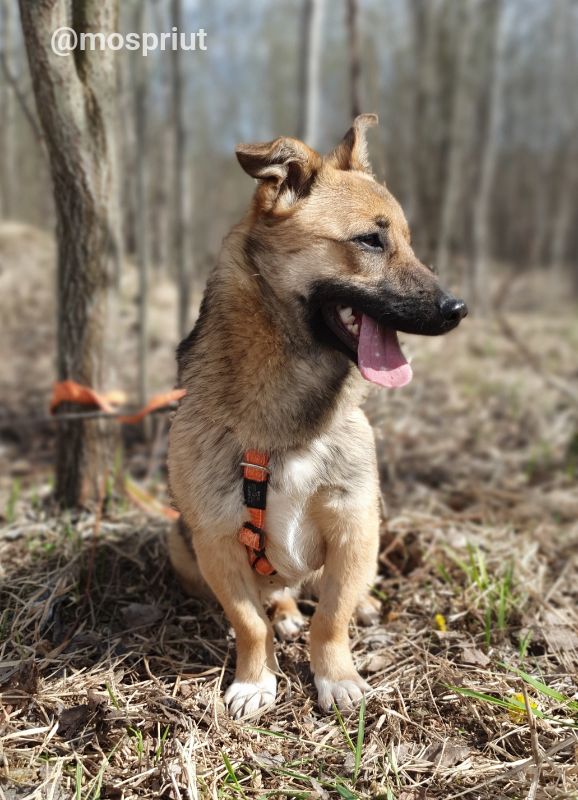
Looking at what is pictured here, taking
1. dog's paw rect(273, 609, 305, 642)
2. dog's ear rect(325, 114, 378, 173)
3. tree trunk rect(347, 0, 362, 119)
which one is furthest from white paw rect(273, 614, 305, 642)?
tree trunk rect(347, 0, 362, 119)

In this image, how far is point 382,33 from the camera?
2353 cm

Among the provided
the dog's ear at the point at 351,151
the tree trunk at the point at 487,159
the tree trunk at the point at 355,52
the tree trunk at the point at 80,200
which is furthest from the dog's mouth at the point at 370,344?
the tree trunk at the point at 487,159

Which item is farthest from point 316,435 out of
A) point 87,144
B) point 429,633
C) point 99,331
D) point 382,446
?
point 382,446

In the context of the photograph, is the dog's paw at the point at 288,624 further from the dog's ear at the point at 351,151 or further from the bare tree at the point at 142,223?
the bare tree at the point at 142,223

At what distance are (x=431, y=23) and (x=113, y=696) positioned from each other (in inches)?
600

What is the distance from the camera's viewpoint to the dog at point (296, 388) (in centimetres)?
249

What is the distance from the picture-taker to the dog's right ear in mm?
2420

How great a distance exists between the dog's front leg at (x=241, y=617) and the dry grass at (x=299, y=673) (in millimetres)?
82

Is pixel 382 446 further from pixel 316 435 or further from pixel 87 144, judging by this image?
pixel 87 144

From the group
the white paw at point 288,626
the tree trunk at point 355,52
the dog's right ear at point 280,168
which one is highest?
the tree trunk at point 355,52

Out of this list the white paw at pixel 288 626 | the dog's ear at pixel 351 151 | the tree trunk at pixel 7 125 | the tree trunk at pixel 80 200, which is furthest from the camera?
the tree trunk at pixel 7 125

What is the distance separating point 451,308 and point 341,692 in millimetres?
1624

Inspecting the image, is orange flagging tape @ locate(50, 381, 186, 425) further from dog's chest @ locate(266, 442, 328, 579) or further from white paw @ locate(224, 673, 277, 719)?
white paw @ locate(224, 673, 277, 719)

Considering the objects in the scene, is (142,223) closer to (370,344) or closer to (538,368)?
(538,368)
